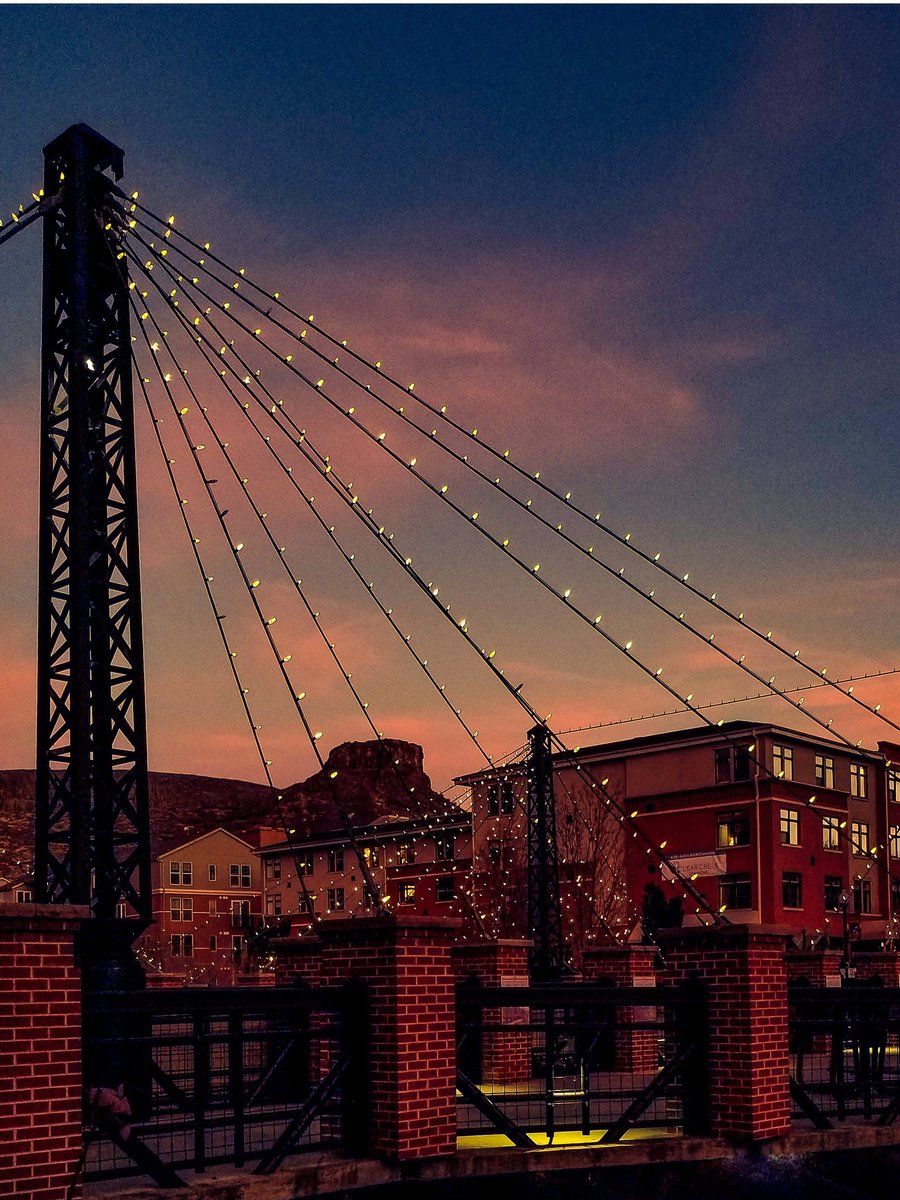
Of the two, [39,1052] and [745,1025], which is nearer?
[39,1052]

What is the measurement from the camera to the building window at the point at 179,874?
95938mm

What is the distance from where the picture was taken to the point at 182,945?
308 feet

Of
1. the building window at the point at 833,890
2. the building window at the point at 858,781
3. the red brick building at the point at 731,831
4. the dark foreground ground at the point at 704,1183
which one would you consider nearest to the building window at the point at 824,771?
the red brick building at the point at 731,831

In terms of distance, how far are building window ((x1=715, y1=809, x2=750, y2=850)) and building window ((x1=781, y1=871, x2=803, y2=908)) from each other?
2.11 m

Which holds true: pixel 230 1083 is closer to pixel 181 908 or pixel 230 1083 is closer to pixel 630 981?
pixel 630 981

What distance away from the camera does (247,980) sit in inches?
1158

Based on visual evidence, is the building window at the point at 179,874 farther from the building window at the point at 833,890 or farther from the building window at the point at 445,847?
the building window at the point at 833,890

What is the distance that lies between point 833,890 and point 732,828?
563 centimetres

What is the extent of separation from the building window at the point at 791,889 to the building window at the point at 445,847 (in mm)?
16809

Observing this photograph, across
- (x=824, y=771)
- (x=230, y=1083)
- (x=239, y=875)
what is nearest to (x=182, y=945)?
(x=239, y=875)

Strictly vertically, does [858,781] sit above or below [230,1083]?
above

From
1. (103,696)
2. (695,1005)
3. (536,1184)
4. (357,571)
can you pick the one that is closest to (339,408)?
(357,571)

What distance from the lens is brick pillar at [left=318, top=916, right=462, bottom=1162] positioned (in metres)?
11.8

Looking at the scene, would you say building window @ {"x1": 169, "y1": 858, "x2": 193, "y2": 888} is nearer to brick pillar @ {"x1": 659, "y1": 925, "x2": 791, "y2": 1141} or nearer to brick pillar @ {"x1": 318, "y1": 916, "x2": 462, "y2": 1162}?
brick pillar @ {"x1": 659, "y1": 925, "x2": 791, "y2": 1141}
